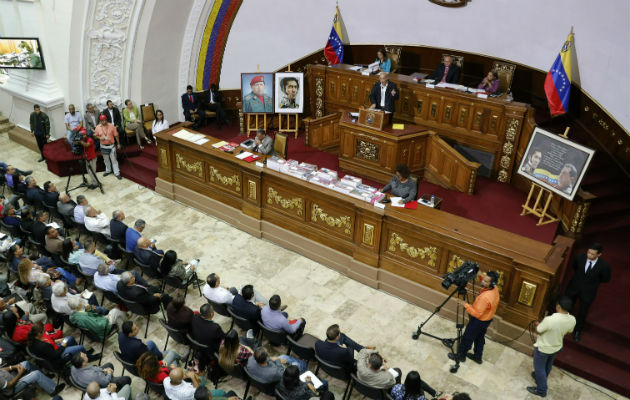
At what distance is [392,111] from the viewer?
10109 millimetres

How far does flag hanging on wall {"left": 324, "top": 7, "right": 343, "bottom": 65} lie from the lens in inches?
459

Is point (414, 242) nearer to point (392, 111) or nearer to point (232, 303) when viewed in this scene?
point (232, 303)

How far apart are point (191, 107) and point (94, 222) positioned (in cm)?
509

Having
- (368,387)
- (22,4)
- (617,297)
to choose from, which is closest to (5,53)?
(22,4)

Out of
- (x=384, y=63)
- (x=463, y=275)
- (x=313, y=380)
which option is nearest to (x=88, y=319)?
(x=313, y=380)

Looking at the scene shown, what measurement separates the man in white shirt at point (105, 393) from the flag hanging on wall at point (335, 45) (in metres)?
8.44

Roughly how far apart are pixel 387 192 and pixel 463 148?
298 cm

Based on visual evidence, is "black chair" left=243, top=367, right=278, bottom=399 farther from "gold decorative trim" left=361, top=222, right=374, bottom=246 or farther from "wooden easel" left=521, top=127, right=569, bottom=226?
"wooden easel" left=521, top=127, right=569, bottom=226

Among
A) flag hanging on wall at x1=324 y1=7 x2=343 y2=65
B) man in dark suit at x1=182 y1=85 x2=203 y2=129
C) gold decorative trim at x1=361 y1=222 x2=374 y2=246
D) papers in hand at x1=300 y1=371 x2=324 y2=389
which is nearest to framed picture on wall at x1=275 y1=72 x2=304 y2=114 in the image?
flag hanging on wall at x1=324 y1=7 x2=343 y2=65

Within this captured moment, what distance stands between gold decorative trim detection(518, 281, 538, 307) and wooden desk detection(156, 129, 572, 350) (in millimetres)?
12

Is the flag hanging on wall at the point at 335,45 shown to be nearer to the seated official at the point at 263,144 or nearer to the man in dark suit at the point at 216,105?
the man in dark suit at the point at 216,105

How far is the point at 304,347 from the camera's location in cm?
594

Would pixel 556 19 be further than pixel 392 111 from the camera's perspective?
No

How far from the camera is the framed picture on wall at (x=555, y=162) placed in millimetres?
7723
